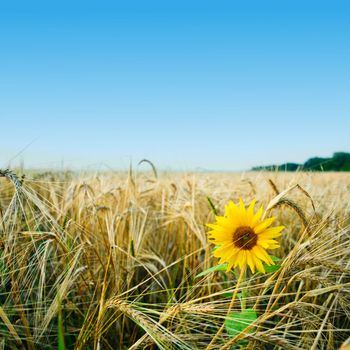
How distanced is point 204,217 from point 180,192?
0.84ft

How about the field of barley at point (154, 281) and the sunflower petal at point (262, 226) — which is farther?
the sunflower petal at point (262, 226)

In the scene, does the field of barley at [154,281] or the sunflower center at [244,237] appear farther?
the sunflower center at [244,237]

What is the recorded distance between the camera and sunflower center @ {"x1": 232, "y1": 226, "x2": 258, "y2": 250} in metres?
1.06

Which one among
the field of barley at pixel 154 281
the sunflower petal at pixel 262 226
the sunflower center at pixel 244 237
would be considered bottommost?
the field of barley at pixel 154 281

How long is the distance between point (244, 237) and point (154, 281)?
3.02 ft

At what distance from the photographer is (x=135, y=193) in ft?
7.11

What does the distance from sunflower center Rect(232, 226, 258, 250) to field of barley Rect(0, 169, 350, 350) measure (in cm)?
9

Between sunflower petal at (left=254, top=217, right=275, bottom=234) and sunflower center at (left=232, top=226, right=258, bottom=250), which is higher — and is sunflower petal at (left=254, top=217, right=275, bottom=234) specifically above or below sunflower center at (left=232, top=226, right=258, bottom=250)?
above

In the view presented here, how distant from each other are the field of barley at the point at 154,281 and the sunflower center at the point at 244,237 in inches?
3.6

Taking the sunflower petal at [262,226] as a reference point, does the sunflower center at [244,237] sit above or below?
below

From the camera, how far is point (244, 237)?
106cm

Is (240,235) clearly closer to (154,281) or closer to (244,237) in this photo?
(244,237)

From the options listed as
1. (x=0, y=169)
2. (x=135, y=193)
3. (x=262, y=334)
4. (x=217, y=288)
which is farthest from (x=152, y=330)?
(x=135, y=193)

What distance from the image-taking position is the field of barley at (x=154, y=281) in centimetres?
87
